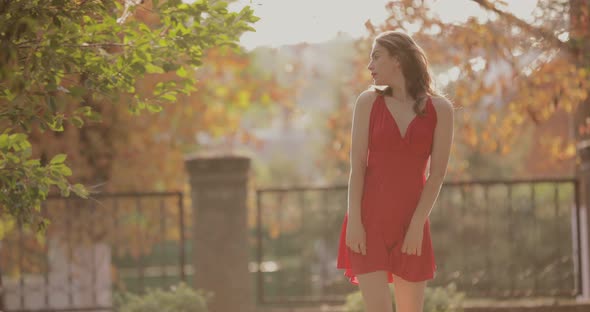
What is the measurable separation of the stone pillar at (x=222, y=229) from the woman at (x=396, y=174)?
11.3ft

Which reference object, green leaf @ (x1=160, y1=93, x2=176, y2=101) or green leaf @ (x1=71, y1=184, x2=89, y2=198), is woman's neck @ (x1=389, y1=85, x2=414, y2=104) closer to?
green leaf @ (x1=160, y1=93, x2=176, y2=101)

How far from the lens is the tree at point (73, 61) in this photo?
3398mm

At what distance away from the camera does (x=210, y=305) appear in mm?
7020

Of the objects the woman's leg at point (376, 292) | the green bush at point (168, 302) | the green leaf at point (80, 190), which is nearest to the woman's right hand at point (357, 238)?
the woman's leg at point (376, 292)

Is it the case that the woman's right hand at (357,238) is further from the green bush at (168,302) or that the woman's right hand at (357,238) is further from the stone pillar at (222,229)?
the stone pillar at (222,229)

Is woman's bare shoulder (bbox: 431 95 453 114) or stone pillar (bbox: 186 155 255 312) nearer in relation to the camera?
woman's bare shoulder (bbox: 431 95 453 114)

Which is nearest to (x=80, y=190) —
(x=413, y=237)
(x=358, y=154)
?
(x=358, y=154)

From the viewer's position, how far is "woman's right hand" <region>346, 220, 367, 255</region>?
138 inches

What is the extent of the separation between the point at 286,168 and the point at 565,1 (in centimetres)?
2698

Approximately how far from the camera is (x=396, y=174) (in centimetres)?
358

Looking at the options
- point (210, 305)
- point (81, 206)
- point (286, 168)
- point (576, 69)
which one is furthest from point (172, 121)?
point (286, 168)

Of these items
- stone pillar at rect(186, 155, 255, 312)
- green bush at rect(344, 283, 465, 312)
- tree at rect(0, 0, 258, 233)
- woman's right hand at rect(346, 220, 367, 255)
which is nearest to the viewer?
tree at rect(0, 0, 258, 233)

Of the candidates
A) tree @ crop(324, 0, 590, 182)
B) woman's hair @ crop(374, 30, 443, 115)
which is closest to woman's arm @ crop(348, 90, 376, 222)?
woman's hair @ crop(374, 30, 443, 115)

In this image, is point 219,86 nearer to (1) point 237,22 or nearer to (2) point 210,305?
(2) point 210,305
